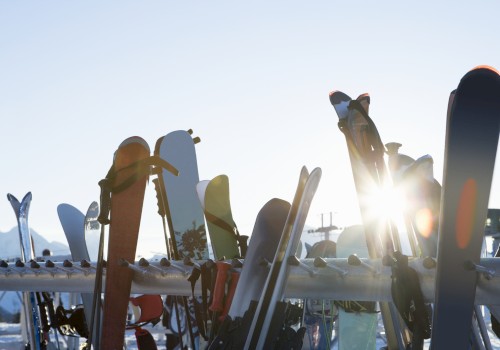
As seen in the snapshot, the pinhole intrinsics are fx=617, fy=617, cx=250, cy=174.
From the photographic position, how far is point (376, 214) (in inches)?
137

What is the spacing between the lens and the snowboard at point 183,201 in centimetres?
460

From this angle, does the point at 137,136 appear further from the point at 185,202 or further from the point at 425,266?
the point at 425,266

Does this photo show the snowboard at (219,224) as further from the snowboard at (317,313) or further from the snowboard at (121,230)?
the snowboard at (317,313)

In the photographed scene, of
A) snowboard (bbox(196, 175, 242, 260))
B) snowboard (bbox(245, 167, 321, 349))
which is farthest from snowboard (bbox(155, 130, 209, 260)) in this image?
snowboard (bbox(245, 167, 321, 349))

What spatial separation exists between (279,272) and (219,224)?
1.59 m

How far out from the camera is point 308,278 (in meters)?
2.95

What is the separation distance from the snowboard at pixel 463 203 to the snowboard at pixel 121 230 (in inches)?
78.5

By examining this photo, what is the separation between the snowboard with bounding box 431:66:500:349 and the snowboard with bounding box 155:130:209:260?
244 centimetres

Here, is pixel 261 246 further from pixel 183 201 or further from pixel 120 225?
pixel 183 201

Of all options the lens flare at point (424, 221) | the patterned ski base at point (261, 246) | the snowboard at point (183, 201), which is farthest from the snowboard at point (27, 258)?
the lens flare at point (424, 221)

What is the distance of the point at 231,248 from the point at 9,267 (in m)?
1.62

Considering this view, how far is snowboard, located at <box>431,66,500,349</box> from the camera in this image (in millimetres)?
2387

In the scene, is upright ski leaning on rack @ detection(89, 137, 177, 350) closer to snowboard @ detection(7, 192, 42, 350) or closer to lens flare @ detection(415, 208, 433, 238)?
lens flare @ detection(415, 208, 433, 238)

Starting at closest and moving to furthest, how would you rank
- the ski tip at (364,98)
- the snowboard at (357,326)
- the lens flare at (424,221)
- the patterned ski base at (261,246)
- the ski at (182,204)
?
the patterned ski base at (261,246)
the lens flare at (424,221)
the ski tip at (364,98)
the ski at (182,204)
the snowboard at (357,326)
